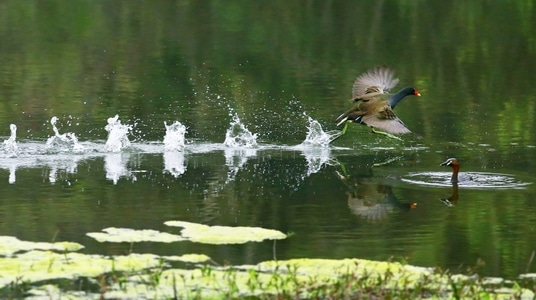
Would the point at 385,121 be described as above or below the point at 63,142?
above

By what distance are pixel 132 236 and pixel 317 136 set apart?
600cm

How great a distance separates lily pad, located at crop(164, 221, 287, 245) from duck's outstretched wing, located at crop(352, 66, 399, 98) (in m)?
5.35

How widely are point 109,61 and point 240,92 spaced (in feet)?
16.5

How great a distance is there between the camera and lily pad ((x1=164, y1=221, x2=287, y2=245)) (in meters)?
10.1

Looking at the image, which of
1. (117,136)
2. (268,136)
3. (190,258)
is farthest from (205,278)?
(268,136)

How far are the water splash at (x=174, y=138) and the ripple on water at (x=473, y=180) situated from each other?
2885 mm

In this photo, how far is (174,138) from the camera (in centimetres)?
1519

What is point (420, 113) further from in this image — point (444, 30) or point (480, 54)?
point (444, 30)

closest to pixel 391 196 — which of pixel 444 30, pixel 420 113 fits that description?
pixel 420 113

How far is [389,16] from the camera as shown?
33.1m

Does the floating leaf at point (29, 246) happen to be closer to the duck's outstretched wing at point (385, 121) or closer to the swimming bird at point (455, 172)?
the swimming bird at point (455, 172)

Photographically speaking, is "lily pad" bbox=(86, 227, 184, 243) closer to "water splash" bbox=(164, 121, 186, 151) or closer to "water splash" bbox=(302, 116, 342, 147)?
"water splash" bbox=(164, 121, 186, 151)

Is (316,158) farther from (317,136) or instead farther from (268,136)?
(268,136)

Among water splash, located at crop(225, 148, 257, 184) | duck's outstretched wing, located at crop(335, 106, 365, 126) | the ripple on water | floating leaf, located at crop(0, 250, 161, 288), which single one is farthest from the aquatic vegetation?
duck's outstretched wing, located at crop(335, 106, 365, 126)
